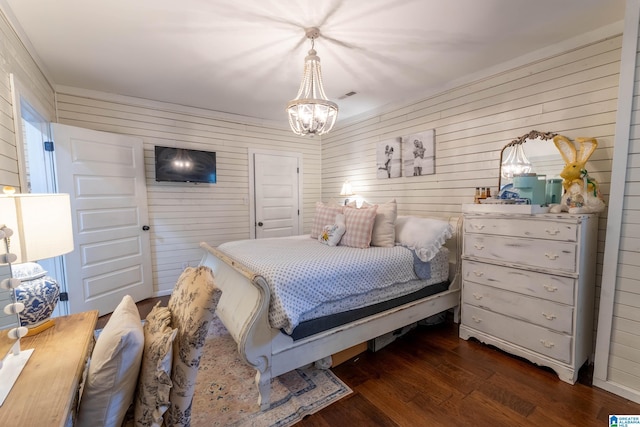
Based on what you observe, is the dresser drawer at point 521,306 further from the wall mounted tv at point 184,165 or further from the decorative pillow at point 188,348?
the wall mounted tv at point 184,165

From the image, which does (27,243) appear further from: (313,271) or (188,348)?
(313,271)

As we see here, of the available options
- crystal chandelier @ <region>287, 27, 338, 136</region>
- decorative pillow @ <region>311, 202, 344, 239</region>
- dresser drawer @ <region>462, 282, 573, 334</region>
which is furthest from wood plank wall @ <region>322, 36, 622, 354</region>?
crystal chandelier @ <region>287, 27, 338, 136</region>

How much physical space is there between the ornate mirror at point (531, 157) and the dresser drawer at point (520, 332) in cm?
118

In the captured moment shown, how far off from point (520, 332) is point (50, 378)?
9.13 feet

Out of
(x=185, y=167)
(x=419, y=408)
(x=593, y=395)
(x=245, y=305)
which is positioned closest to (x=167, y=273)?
(x=185, y=167)

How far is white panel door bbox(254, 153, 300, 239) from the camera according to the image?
13.9 ft

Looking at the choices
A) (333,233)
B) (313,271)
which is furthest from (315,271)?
(333,233)

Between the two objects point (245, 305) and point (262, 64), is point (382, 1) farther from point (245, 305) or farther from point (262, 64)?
point (245, 305)

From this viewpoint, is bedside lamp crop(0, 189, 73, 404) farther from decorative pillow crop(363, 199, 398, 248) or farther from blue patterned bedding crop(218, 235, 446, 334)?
decorative pillow crop(363, 199, 398, 248)

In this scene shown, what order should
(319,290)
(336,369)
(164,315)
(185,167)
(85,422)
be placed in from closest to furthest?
1. (85,422)
2. (164,315)
3. (319,290)
4. (336,369)
5. (185,167)

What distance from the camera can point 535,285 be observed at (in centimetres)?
204

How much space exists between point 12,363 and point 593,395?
→ 122 inches

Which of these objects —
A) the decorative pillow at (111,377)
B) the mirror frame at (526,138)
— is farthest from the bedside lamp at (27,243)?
the mirror frame at (526,138)

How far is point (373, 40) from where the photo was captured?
7.14 ft
